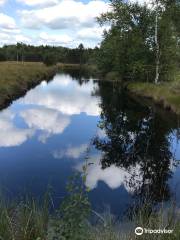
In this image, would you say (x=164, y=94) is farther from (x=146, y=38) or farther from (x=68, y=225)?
(x=68, y=225)

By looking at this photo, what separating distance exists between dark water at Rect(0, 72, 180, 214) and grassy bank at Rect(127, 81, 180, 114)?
4.61 feet

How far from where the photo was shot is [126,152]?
17812 mm

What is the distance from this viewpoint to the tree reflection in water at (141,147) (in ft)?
42.4

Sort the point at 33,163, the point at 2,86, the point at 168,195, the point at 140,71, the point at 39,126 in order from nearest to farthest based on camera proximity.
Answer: the point at 168,195 → the point at 33,163 → the point at 39,126 → the point at 2,86 → the point at 140,71

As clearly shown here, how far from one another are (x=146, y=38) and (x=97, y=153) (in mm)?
35169

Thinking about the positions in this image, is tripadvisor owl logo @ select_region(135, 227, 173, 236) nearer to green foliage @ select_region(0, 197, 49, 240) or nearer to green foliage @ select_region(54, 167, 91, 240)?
green foliage @ select_region(54, 167, 91, 240)

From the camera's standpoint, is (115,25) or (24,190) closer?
(24,190)

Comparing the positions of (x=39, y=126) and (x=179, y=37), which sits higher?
(x=179, y=37)

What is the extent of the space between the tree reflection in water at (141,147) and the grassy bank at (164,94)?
1451 mm

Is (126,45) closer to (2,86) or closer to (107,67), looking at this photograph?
(107,67)

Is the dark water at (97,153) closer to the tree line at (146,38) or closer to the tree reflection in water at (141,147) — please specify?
the tree reflection in water at (141,147)

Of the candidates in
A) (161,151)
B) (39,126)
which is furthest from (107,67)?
(161,151)

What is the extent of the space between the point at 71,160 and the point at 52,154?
1271mm

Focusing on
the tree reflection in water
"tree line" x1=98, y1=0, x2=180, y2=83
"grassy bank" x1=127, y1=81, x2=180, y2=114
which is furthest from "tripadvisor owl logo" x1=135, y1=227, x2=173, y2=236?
"tree line" x1=98, y1=0, x2=180, y2=83
